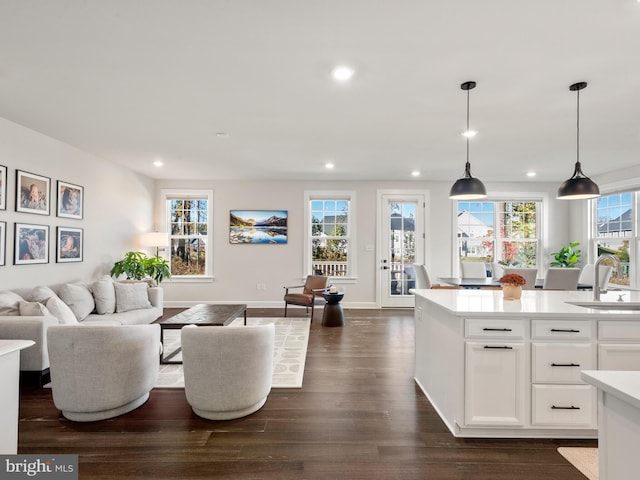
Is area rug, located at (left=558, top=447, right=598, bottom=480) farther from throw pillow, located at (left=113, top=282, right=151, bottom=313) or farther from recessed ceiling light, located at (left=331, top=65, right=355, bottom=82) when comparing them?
throw pillow, located at (left=113, top=282, right=151, bottom=313)

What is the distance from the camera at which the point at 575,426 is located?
216cm

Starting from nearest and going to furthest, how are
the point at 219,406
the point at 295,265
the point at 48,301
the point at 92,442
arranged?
the point at 92,442 < the point at 219,406 < the point at 48,301 < the point at 295,265

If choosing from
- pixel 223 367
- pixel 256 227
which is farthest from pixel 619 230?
pixel 223 367

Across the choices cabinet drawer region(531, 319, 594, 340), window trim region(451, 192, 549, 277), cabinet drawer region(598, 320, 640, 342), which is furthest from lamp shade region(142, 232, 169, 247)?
cabinet drawer region(598, 320, 640, 342)

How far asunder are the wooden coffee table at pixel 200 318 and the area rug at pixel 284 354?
26 centimetres

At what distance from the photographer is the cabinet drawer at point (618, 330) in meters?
2.15

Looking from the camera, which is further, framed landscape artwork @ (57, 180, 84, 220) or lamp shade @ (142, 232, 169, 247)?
lamp shade @ (142, 232, 169, 247)

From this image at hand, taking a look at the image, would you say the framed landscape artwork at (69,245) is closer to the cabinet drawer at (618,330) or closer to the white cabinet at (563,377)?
the white cabinet at (563,377)

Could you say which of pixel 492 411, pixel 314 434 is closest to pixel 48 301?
pixel 314 434

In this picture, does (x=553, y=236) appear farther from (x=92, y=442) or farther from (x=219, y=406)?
(x=92, y=442)

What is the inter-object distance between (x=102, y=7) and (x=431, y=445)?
10.5 feet

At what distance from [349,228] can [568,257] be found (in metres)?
4.11

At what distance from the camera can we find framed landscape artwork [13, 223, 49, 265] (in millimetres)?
3637

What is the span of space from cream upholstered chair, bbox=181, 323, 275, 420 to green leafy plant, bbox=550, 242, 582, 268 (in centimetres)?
620
